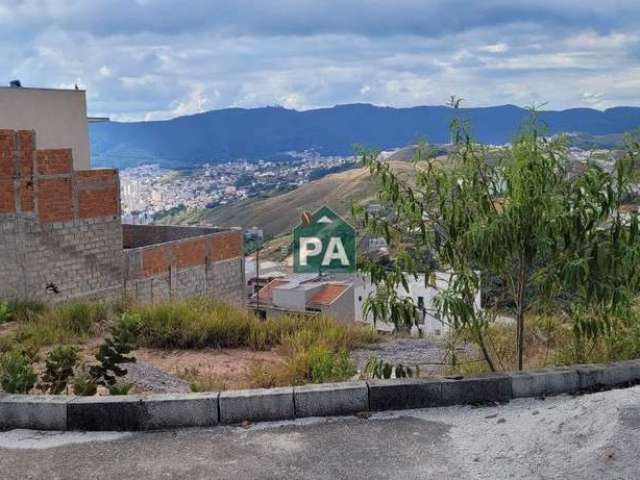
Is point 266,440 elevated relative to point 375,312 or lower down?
lower down

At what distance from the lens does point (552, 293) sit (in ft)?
15.6

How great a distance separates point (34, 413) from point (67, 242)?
32.5ft

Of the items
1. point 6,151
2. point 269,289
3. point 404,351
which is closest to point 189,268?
point 6,151

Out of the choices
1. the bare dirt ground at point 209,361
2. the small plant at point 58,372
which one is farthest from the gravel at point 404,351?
the small plant at point 58,372

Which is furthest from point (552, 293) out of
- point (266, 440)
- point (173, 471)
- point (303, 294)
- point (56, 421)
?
point (303, 294)

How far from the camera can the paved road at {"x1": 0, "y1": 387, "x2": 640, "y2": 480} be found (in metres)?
3.37

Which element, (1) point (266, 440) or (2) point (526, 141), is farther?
(2) point (526, 141)

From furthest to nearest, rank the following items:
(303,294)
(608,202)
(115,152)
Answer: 1. (115,152)
2. (303,294)
3. (608,202)

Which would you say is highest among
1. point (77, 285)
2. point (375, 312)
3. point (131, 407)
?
point (375, 312)

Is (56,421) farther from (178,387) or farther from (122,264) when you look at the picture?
(122,264)

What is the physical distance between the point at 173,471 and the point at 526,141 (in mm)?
3040

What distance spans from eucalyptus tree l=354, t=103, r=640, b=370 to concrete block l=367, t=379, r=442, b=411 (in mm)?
642

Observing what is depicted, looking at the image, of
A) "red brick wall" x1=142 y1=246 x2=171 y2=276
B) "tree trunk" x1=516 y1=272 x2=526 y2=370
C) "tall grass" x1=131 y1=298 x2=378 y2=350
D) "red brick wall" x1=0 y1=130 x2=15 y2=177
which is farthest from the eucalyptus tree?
"red brick wall" x1=142 y1=246 x2=171 y2=276

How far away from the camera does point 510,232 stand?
4.52 metres
